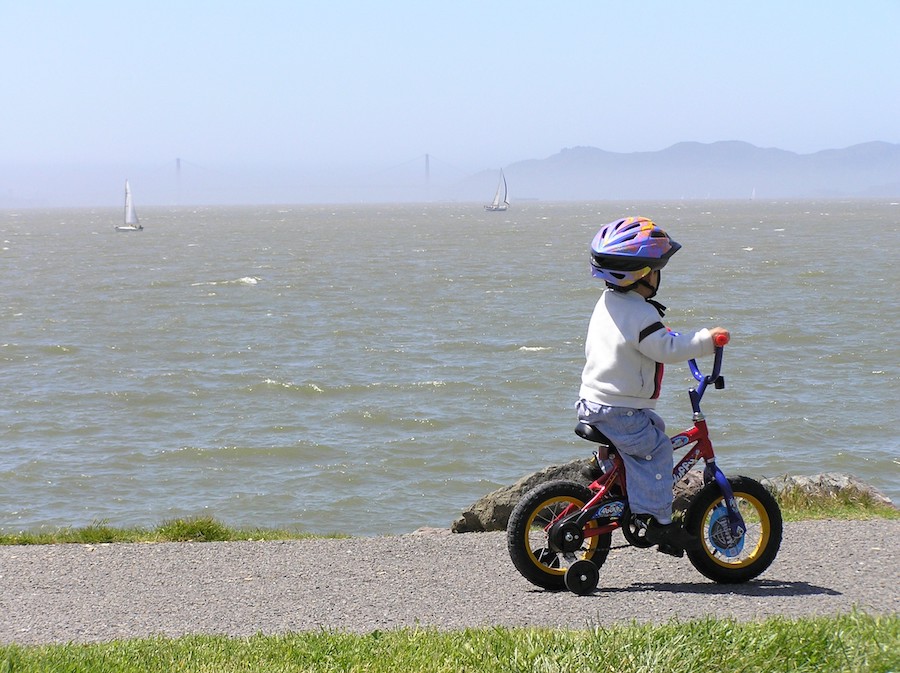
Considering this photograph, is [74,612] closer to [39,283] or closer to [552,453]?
[552,453]

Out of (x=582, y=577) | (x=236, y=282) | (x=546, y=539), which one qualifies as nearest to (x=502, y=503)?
(x=546, y=539)

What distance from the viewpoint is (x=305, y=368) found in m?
28.4

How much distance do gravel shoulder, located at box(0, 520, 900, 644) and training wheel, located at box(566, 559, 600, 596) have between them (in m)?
0.06

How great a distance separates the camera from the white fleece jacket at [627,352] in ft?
21.4

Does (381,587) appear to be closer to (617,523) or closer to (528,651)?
(617,523)

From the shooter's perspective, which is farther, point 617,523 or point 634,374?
point 617,523

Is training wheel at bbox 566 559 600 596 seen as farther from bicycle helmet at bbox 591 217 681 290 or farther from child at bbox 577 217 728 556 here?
bicycle helmet at bbox 591 217 681 290

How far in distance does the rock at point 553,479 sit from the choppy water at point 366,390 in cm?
561

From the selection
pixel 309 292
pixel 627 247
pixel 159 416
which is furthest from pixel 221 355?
pixel 627 247

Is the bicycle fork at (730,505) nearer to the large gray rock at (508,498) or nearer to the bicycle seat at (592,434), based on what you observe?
the bicycle seat at (592,434)

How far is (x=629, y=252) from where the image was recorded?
6.66m

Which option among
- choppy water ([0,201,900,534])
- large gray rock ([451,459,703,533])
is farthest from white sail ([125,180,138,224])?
large gray rock ([451,459,703,533])

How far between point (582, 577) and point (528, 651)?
1.69 meters

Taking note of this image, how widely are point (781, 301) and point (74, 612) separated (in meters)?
37.4
